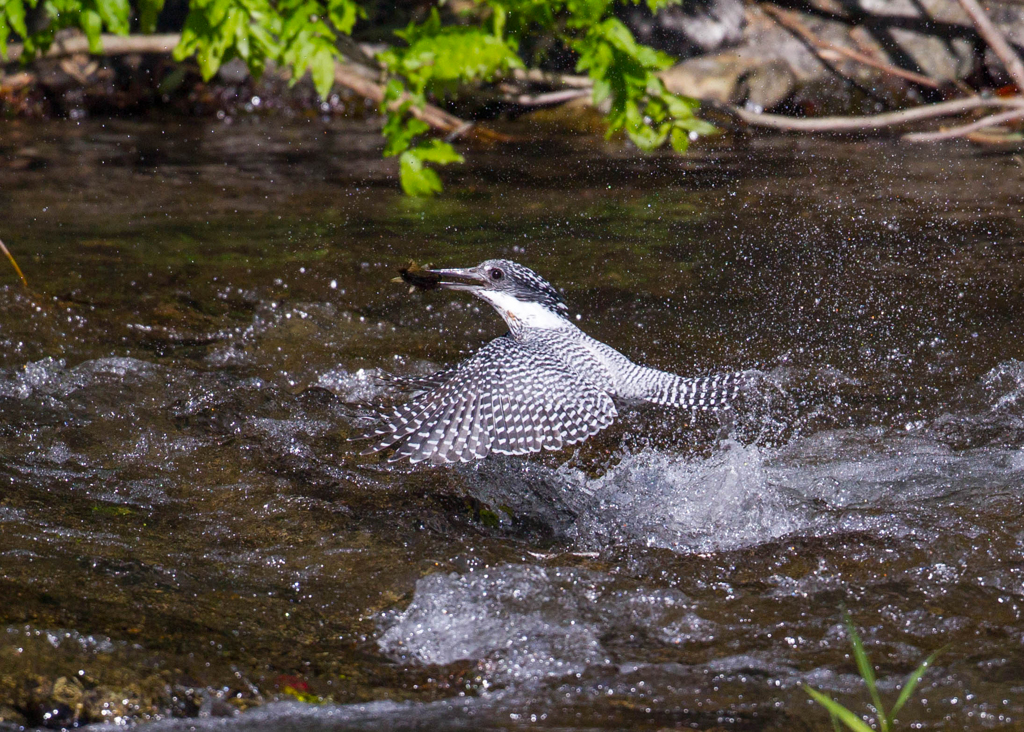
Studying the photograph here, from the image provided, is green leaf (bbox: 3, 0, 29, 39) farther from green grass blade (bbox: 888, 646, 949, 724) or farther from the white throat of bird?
green grass blade (bbox: 888, 646, 949, 724)

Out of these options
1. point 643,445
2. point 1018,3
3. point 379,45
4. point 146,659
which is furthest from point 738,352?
point 1018,3

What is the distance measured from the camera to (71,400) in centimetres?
531

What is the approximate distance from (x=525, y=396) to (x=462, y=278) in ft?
3.66

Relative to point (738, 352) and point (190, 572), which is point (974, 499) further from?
point (190, 572)

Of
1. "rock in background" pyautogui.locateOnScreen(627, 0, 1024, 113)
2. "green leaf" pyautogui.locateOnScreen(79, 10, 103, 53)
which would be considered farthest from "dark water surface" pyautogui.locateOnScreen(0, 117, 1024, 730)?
"rock in background" pyautogui.locateOnScreen(627, 0, 1024, 113)

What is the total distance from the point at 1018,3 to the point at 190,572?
11.5m

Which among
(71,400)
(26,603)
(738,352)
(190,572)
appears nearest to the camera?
(26,603)

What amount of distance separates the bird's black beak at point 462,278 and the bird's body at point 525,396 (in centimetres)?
2

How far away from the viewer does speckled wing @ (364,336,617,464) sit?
4617 millimetres

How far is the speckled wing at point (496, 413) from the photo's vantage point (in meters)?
4.62

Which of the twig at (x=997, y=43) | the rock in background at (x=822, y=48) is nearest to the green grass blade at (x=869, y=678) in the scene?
the twig at (x=997, y=43)

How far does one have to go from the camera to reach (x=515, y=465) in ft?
16.5

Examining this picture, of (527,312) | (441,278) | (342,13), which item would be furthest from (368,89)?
(527,312)

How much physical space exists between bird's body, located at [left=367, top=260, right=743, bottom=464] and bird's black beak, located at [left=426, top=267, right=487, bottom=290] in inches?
0.6
